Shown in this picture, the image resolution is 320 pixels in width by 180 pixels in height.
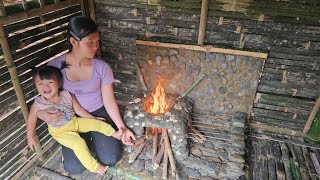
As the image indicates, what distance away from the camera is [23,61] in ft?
10.8

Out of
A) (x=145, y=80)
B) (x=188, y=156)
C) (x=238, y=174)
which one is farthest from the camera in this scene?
(x=145, y=80)

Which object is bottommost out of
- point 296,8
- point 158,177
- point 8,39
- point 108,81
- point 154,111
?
point 158,177

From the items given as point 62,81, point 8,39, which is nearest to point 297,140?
point 62,81

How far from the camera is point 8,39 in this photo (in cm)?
300

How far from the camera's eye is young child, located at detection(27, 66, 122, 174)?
3.29 m

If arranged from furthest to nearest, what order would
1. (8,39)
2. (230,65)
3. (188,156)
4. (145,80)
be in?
(145,80) < (230,65) < (188,156) < (8,39)

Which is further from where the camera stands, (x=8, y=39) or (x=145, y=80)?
(x=145, y=80)

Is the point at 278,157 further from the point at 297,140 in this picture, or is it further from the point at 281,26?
the point at 281,26

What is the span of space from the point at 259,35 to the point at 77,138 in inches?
121

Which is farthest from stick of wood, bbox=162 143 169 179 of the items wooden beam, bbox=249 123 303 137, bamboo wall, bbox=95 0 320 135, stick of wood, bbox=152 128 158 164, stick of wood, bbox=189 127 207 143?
wooden beam, bbox=249 123 303 137

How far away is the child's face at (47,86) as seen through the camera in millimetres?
2977

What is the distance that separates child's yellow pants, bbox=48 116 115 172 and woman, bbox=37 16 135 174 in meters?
0.21

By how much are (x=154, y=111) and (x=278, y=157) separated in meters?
2.12

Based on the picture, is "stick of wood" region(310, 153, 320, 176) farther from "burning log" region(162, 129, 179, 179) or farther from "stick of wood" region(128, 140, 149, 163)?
"stick of wood" region(128, 140, 149, 163)
